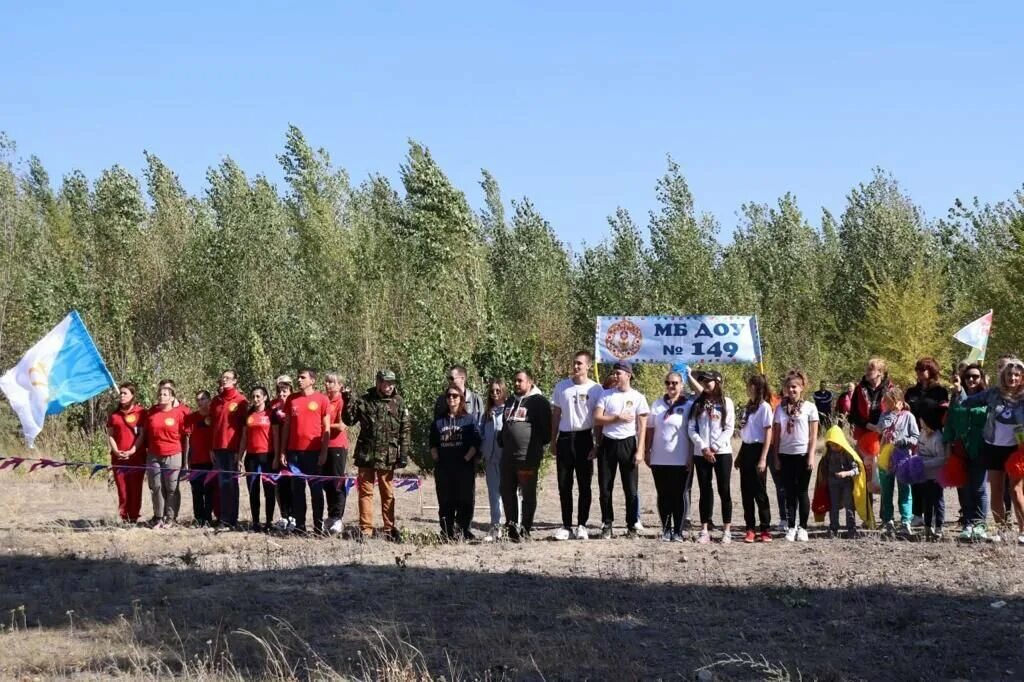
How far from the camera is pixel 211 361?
34.2 m

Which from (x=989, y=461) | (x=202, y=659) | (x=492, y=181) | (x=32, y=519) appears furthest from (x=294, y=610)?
(x=492, y=181)

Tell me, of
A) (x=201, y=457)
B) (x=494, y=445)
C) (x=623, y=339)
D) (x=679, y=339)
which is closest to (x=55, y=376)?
(x=201, y=457)

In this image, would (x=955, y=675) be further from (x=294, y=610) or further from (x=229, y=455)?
(x=229, y=455)

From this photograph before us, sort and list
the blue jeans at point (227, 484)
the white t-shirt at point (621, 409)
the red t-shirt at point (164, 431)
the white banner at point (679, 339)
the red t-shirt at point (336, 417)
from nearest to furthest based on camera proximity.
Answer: the white t-shirt at point (621, 409) < the red t-shirt at point (336, 417) < the blue jeans at point (227, 484) < the red t-shirt at point (164, 431) < the white banner at point (679, 339)

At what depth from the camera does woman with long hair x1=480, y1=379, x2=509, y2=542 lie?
12.8 metres

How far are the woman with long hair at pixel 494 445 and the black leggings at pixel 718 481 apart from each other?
1992mm

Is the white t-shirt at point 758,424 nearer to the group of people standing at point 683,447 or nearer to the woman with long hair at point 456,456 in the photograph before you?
the group of people standing at point 683,447

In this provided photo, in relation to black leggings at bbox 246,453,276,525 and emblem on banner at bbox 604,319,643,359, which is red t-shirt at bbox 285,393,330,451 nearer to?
black leggings at bbox 246,453,276,525

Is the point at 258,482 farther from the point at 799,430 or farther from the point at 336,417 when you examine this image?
the point at 799,430

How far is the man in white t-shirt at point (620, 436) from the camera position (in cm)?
1237

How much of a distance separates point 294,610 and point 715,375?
16.2ft

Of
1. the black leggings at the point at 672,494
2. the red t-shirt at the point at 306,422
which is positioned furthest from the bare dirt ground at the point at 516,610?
the red t-shirt at the point at 306,422

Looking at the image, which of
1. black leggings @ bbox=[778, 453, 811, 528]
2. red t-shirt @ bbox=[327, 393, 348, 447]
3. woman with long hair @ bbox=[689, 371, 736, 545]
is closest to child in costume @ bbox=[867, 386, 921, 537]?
black leggings @ bbox=[778, 453, 811, 528]

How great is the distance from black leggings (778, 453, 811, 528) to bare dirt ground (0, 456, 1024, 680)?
0.32m
